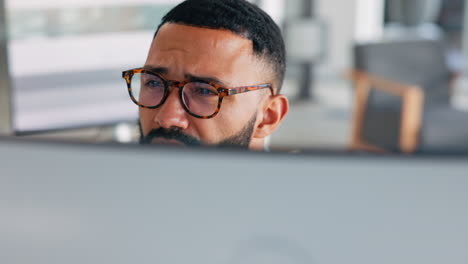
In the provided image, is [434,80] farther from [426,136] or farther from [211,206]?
[211,206]

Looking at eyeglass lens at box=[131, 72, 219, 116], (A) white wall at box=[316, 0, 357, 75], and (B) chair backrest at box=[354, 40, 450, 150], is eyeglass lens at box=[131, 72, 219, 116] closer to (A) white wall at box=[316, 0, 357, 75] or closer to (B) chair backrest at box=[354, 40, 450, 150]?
(B) chair backrest at box=[354, 40, 450, 150]

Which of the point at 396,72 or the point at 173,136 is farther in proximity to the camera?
the point at 396,72

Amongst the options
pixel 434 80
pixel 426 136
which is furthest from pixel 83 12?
pixel 434 80

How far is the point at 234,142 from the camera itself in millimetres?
202

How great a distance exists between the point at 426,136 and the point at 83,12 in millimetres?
1873

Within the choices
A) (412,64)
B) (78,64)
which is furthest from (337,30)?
(78,64)

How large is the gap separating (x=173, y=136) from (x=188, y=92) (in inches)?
0.8

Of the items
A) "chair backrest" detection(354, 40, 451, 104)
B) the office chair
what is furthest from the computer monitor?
"chair backrest" detection(354, 40, 451, 104)

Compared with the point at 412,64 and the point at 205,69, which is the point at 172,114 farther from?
the point at 412,64

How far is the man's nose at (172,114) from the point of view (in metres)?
0.19

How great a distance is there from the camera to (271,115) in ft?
0.67

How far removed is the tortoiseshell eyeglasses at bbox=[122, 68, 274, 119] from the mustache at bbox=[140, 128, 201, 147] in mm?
10

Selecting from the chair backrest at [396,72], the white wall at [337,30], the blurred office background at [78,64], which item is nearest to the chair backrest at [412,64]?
the chair backrest at [396,72]

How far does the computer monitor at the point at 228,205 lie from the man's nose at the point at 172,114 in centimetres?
1
